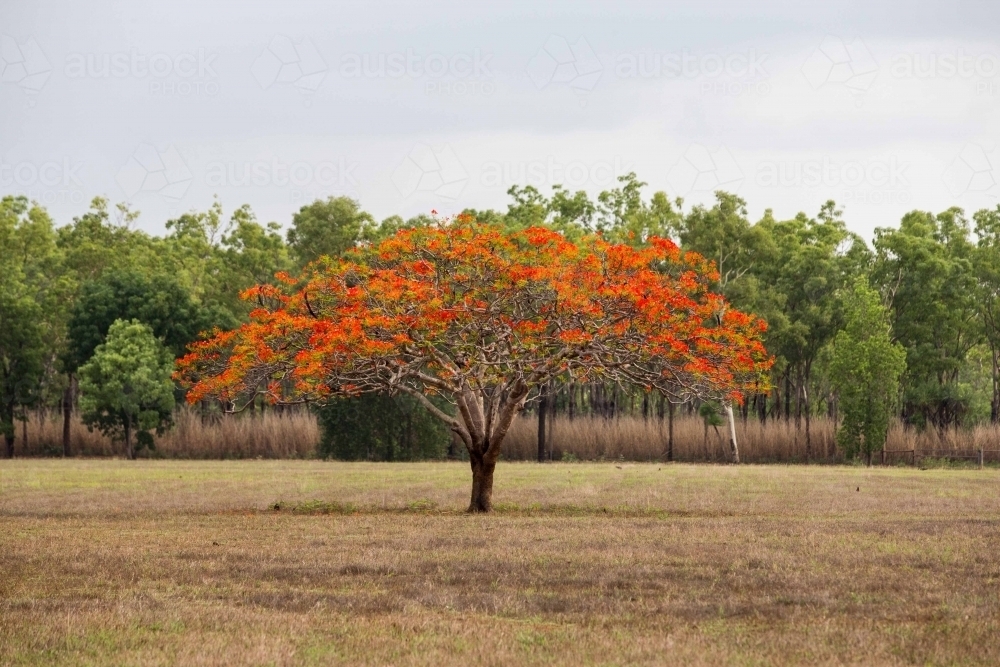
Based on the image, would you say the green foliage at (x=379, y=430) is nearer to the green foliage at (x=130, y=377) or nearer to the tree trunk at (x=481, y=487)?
the green foliage at (x=130, y=377)

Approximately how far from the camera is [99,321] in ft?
206

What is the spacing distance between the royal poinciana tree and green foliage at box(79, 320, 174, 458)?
32.9 metres

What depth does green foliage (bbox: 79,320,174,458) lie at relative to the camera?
58781 mm

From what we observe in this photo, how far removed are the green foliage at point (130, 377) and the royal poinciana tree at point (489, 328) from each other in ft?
108

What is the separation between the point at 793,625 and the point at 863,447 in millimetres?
44976

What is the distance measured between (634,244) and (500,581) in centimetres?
5124

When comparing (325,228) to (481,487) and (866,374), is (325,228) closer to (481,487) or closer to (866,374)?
(866,374)

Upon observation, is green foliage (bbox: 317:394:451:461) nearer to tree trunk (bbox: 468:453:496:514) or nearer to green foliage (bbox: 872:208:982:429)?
green foliage (bbox: 872:208:982:429)

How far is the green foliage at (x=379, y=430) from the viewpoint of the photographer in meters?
60.4

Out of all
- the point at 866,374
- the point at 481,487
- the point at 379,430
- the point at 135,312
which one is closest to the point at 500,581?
the point at 481,487

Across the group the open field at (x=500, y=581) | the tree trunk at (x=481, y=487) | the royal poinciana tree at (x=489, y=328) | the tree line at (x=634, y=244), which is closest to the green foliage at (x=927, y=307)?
the tree line at (x=634, y=244)

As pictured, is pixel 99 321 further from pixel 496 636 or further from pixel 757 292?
pixel 496 636

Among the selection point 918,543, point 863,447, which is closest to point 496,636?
point 918,543

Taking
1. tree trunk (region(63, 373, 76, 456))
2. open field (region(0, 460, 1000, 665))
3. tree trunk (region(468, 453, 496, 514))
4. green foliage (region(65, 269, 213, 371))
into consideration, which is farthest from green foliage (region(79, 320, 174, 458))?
tree trunk (region(468, 453, 496, 514))
